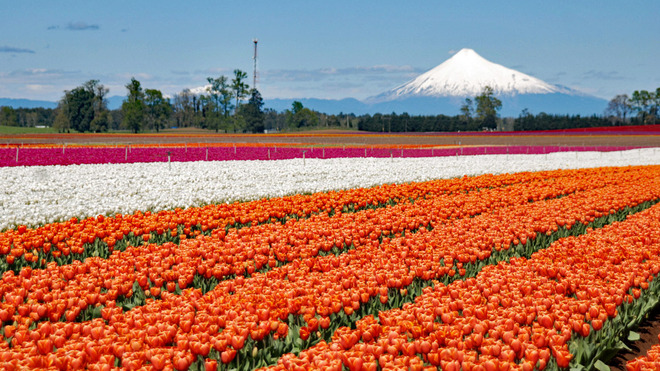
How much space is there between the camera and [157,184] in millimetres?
18047

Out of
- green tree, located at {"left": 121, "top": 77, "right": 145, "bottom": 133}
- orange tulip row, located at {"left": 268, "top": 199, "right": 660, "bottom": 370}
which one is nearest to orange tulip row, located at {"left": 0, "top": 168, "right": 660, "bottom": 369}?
orange tulip row, located at {"left": 268, "top": 199, "right": 660, "bottom": 370}

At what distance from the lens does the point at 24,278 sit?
6566 mm

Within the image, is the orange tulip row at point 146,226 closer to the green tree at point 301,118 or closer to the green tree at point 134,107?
the green tree at point 134,107

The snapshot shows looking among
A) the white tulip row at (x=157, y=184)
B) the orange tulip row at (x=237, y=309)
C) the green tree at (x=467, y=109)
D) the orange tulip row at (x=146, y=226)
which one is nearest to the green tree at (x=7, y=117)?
the green tree at (x=467, y=109)

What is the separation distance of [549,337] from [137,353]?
3.50m

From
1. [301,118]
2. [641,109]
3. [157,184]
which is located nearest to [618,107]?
[641,109]

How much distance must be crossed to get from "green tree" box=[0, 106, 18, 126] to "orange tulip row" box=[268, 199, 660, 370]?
182 meters

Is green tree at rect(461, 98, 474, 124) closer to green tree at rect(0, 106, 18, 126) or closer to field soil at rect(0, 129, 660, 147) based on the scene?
field soil at rect(0, 129, 660, 147)

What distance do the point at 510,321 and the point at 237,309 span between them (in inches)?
102

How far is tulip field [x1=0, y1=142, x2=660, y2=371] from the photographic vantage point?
447 centimetres

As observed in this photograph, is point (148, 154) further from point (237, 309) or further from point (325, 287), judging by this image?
point (237, 309)

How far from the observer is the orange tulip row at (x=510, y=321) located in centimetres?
430

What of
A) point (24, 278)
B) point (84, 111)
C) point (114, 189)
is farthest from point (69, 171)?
point (84, 111)

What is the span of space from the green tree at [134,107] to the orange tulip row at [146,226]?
102 meters
